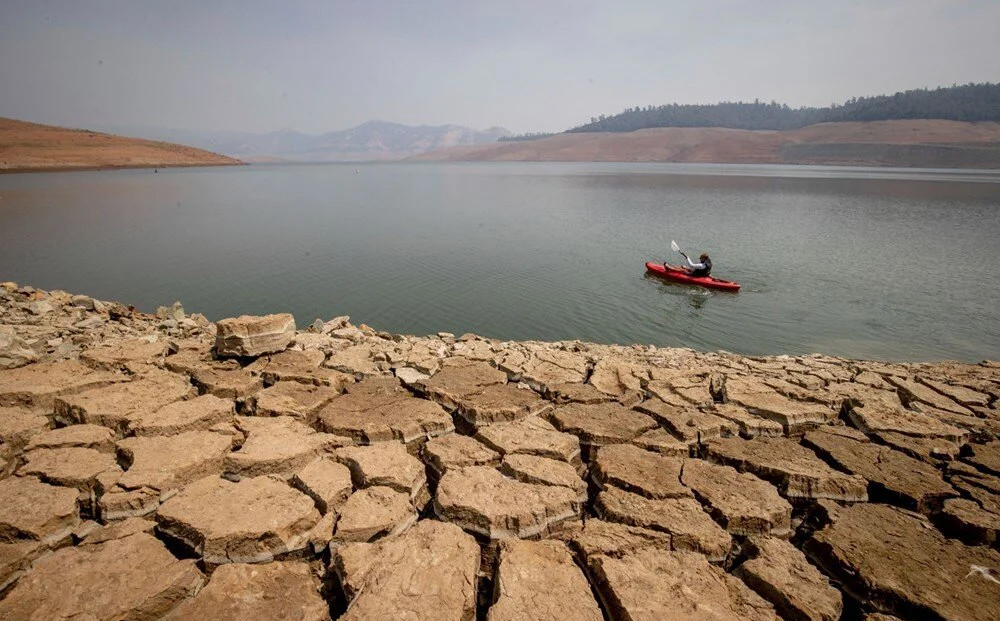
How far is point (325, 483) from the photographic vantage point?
11.0 feet

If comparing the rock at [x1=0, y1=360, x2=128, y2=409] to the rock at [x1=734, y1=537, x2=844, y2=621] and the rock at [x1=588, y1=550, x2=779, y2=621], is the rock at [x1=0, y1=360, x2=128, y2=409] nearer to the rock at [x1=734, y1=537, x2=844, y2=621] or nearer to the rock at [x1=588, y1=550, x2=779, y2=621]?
the rock at [x1=588, y1=550, x2=779, y2=621]

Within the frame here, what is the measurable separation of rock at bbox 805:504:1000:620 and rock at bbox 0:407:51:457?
6.19 metres

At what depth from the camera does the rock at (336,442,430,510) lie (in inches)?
134

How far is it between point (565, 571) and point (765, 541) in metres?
1.46

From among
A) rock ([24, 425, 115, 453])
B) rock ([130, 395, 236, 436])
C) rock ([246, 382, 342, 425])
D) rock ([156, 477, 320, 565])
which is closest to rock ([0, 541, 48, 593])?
rock ([156, 477, 320, 565])

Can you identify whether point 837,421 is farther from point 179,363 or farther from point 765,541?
point 179,363

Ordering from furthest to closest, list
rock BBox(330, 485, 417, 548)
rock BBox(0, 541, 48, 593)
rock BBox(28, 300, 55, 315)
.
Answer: rock BBox(28, 300, 55, 315), rock BBox(330, 485, 417, 548), rock BBox(0, 541, 48, 593)

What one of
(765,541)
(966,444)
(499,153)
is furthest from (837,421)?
(499,153)

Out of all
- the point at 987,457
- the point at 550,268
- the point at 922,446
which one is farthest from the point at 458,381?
the point at 550,268

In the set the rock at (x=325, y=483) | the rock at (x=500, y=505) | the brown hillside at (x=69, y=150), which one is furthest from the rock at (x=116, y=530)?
the brown hillside at (x=69, y=150)

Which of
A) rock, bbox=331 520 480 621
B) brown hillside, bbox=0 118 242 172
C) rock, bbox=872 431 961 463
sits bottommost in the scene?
rock, bbox=872 431 961 463

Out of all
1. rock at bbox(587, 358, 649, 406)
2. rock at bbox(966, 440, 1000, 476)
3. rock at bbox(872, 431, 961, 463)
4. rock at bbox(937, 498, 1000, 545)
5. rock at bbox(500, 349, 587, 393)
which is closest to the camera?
rock at bbox(937, 498, 1000, 545)

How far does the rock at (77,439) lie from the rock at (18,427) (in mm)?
95

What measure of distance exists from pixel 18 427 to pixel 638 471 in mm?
5295
